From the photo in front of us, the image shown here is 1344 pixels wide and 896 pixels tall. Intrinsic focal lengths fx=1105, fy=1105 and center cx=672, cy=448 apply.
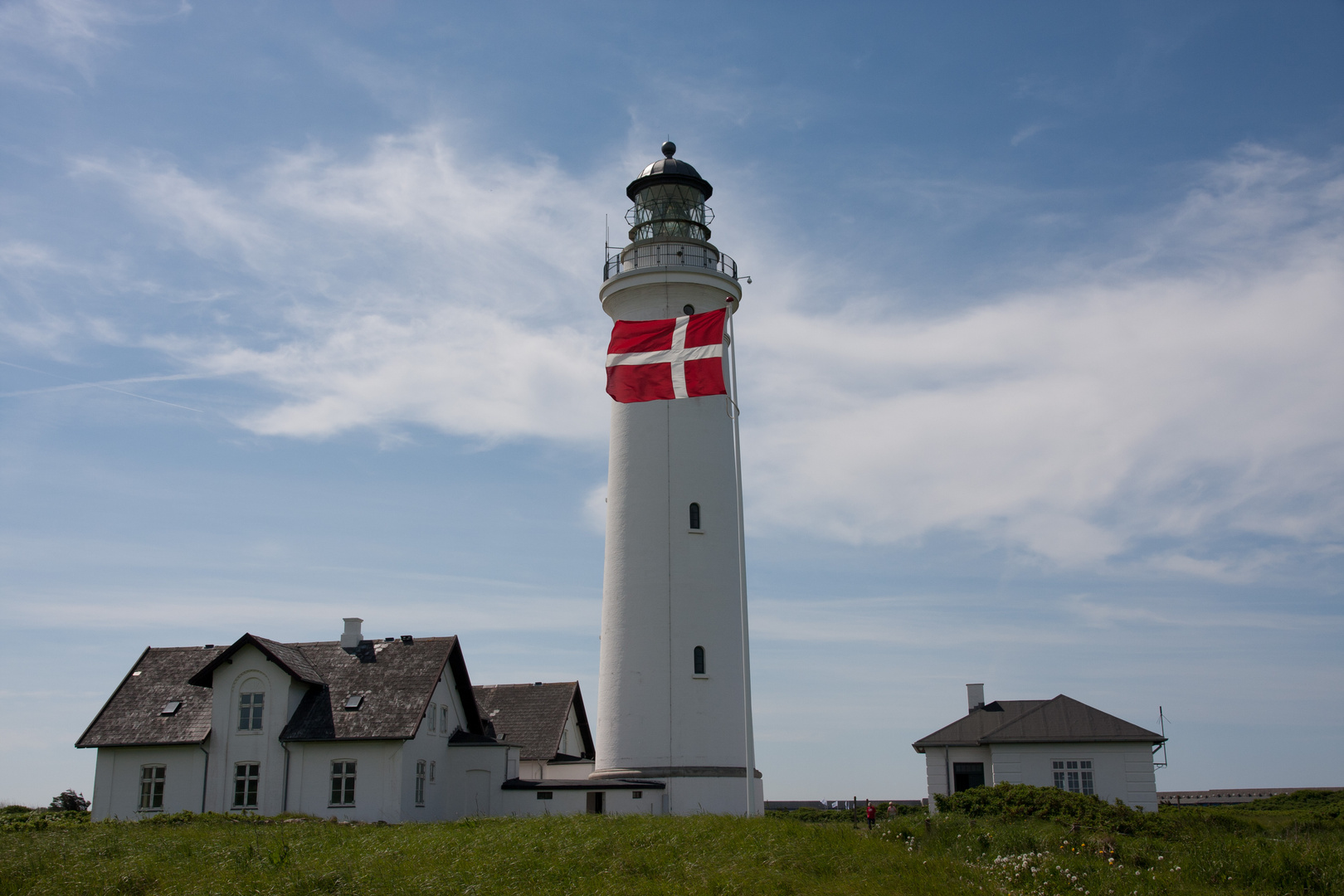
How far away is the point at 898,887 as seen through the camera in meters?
15.4

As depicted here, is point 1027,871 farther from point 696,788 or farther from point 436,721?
point 436,721

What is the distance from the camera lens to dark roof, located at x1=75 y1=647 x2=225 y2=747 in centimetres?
2953

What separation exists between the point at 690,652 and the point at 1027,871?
1203cm

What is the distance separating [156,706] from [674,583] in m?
15.2

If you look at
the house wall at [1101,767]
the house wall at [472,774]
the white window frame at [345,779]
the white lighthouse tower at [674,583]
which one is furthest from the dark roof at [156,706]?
the house wall at [1101,767]

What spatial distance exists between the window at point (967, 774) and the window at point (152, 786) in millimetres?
22114

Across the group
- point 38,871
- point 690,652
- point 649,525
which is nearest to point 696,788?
point 690,652

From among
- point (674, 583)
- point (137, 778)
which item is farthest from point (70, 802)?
point (674, 583)

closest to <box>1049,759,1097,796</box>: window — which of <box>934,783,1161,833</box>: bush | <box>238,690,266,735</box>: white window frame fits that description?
<box>934,783,1161,833</box>: bush

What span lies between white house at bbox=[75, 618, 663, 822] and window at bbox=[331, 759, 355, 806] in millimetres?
30

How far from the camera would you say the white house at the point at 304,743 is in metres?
28.4

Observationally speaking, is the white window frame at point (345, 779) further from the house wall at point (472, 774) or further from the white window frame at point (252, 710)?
the house wall at point (472, 774)

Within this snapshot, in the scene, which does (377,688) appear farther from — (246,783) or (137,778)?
(137,778)

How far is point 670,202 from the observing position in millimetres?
31062
